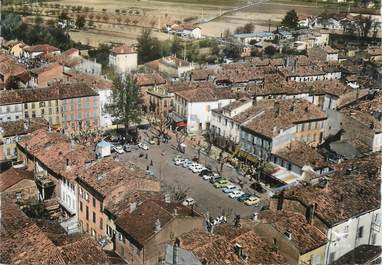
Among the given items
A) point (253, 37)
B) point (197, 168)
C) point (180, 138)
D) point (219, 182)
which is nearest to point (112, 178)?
point (219, 182)

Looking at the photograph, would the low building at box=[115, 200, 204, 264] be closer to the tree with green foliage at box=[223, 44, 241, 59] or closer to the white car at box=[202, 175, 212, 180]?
the white car at box=[202, 175, 212, 180]

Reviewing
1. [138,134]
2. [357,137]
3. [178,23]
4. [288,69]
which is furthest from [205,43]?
[357,137]

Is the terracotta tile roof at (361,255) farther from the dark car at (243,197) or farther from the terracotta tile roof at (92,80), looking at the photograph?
the terracotta tile roof at (92,80)

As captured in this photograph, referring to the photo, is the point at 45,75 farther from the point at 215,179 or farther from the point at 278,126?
the point at 278,126

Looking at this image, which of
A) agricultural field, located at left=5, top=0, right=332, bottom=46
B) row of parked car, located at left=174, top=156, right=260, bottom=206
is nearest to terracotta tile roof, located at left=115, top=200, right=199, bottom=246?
row of parked car, located at left=174, top=156, right=260, bottom=206

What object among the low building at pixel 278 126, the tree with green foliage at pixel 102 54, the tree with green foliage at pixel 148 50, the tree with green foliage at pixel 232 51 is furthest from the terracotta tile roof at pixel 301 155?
the tree with green foliage at pixel 232 51
